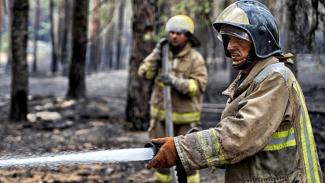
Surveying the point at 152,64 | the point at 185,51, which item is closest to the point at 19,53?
the point at 152,64

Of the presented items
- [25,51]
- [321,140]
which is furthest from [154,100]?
[25,51]

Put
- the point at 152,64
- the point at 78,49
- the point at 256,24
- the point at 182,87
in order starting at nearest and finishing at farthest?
the point at 256,24 < the point at 182,87 < the point at 152,64 < the point at 78,49

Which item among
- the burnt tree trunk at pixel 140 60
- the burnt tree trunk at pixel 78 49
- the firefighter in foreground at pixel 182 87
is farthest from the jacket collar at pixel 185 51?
the burnt tree trunk at pixel 78 49

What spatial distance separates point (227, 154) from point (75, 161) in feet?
2.78

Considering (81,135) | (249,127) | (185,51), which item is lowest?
(81,135)

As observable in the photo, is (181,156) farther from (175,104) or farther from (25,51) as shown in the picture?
(25,51)

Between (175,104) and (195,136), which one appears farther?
(175,104)

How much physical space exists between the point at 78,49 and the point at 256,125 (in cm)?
1249

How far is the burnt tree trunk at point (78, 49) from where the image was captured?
47.1 ft

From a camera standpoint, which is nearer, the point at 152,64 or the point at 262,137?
the point at 262,137

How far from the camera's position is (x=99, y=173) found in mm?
7355

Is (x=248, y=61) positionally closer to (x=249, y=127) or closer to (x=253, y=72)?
(x=253, y=72)

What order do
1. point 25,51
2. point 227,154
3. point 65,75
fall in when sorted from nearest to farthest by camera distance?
point 227,154
point 25,51
point 65,75

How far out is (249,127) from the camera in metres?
2.72
